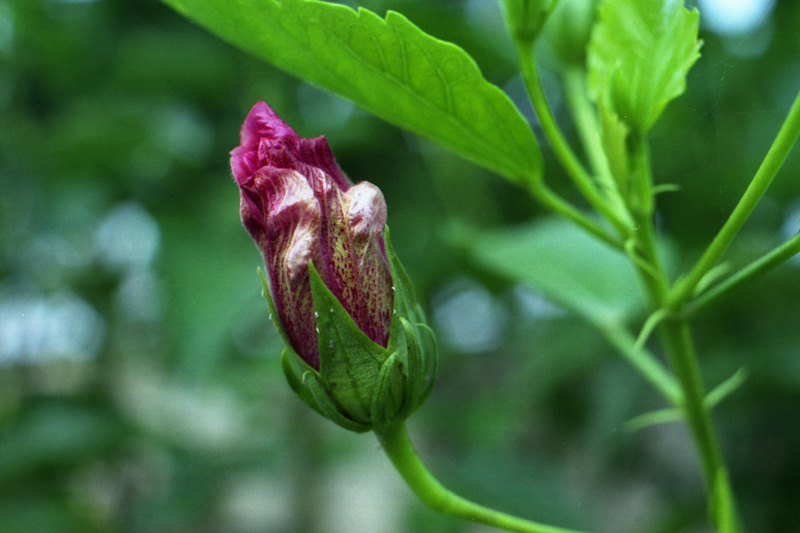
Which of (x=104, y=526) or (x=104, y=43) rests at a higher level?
(x=104, y=43)

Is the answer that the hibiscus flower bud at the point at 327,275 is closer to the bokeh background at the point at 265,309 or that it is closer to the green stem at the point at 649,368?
the green stem at the point at 649,368

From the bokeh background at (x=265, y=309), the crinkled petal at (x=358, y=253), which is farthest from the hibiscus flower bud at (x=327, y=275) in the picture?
the bokeh background at (x=265, y=309)

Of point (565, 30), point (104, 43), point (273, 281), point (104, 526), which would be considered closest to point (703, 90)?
point (565, 30)

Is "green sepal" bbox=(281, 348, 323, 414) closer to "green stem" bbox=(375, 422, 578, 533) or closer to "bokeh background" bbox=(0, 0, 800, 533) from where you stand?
"green stem" bbox=(375, 422, 578, 533)

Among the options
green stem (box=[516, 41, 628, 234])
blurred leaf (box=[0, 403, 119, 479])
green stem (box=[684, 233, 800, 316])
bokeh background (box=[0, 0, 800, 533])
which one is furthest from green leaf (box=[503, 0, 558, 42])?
blurred leaf (box=[0, 403, 119, 479])

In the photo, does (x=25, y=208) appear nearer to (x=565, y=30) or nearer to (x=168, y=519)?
(x=168, y=519)
